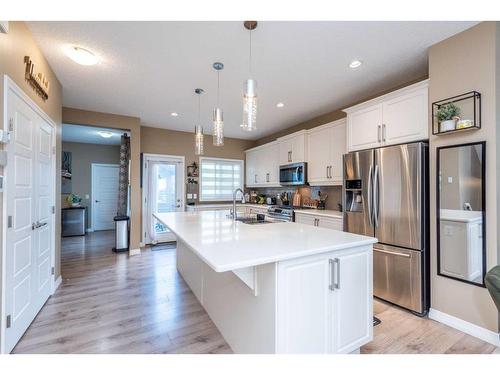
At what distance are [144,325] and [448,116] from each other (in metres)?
3.36

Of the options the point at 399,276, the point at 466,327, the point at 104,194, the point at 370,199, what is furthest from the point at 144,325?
the point at 104,194

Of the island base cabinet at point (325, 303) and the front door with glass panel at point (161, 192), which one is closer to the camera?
the island base cabinet at point (325, 303)

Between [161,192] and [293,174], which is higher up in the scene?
[293,174]

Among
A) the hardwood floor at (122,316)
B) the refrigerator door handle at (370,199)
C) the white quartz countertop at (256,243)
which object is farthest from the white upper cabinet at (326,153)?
the hardwood floor at (122,316)

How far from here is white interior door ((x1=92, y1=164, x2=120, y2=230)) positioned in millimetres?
7045

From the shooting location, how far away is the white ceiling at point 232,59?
2004mm

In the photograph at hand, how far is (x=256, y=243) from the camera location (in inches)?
64.1

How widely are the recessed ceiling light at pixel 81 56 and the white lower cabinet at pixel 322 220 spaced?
11.3ft

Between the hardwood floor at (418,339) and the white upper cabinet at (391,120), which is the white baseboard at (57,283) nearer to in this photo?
the hardwood floor at (418,339)

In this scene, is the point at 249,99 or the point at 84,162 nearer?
the point at 249,99

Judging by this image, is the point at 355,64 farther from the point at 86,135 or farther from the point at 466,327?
the point at 86,135

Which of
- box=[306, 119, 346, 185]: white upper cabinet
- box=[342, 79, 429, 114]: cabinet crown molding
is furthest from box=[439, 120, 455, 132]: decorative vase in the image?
box=[306, 119, 346, 185]: white upper cabinet

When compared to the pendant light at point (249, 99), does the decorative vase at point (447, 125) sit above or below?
below
